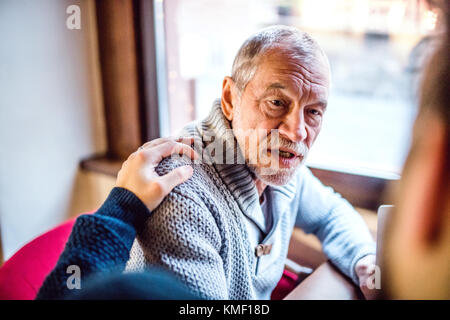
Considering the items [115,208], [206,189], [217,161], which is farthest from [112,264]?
[217,161]

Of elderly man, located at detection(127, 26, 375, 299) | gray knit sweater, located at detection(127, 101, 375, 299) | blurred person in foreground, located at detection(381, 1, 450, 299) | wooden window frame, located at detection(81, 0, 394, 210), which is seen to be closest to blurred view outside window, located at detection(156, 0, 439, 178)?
wooden window frame, located at detection(81, 0, 394, 210)

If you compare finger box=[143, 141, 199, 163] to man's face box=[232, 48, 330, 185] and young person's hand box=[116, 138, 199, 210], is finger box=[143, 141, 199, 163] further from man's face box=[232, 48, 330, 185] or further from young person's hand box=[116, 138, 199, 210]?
man's face box=[232, 48, 330, 185]

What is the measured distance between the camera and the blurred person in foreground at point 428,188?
17.8 inches

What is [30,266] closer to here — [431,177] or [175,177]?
[175,177]

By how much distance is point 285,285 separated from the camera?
1.20 metres

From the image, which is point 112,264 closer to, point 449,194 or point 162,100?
point 449,194

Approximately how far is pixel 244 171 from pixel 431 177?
0.53 m

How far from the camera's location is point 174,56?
169 centimetres

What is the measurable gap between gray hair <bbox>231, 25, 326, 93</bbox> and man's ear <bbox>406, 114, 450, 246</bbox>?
0.45 metres

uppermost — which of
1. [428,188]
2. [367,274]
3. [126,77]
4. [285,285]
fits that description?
[126,77]

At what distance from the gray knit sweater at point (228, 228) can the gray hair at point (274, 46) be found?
16 cm

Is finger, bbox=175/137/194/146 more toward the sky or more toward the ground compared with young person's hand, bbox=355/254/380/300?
more toward the sky

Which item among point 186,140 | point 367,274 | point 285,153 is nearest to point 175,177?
point 186,140

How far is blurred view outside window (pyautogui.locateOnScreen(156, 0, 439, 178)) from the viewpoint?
1.37 meters
